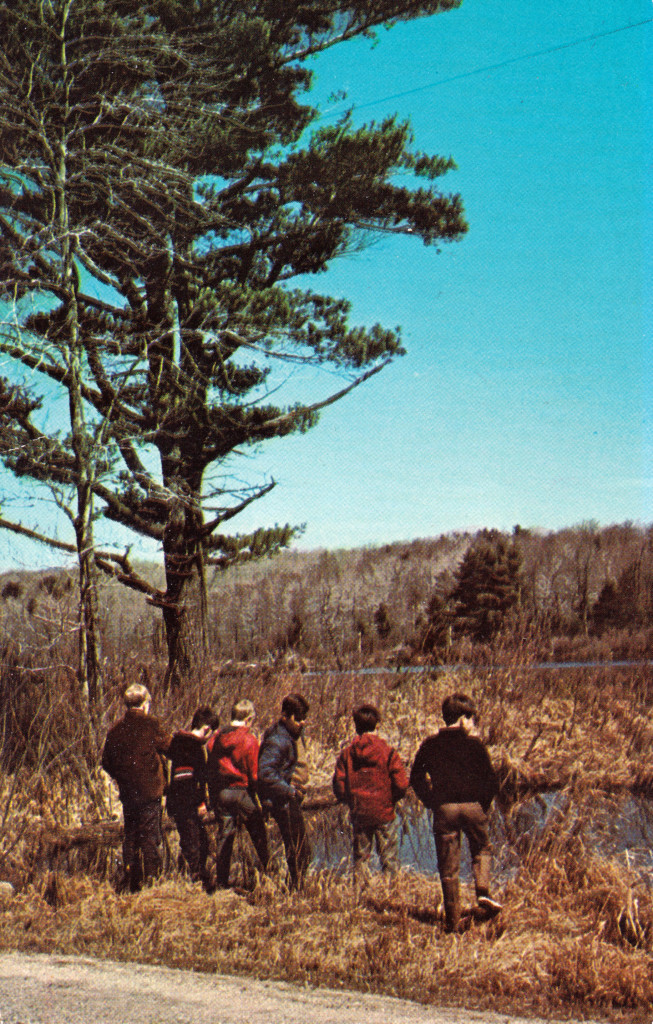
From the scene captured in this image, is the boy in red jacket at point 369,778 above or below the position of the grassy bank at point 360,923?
above

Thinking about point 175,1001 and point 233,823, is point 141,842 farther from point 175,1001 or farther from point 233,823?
point 175,1001

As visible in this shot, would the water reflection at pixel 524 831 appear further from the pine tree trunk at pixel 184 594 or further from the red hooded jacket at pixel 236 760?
the pine tree trunk at pixel 184 594

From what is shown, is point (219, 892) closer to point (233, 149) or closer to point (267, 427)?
point (267, 427)

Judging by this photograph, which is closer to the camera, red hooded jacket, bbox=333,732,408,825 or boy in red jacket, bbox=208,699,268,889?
red hooded jacket, bbox=333,732,408,825

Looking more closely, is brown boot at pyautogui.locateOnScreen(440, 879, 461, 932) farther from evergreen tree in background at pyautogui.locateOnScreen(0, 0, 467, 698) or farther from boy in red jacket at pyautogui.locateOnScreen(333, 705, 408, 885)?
evergreen tree in background at pyautogui.locateOnScreen(0, 0, 467, 698)

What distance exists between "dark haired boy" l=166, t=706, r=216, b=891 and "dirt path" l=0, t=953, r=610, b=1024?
1.55 m

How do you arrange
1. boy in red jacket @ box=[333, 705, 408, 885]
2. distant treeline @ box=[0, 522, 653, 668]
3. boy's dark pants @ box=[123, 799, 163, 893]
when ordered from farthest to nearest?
1. distant treeline @ box=[0, 522, 653, 668]
2. boy's dark pants @ box=[123, 799, 163, 893]
3. boy in red jacket @ box=[333, 705, 408, 885]

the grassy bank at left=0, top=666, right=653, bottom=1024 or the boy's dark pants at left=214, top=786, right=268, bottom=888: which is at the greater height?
the boy's dark pants at left=214, top=786, right=268, bottom=888

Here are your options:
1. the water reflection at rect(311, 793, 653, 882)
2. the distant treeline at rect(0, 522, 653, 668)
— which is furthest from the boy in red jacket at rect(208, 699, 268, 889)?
the distant treeline at rect(0, 522, 653, 668)

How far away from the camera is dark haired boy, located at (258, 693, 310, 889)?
786 centimetres

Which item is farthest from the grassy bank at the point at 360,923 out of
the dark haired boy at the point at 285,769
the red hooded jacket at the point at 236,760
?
the red hooded jacket at the point at 236,760

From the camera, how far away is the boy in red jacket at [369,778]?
24.6 ft

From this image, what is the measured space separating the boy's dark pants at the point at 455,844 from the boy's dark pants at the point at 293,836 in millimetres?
1428

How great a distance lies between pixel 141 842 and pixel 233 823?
0.76m
